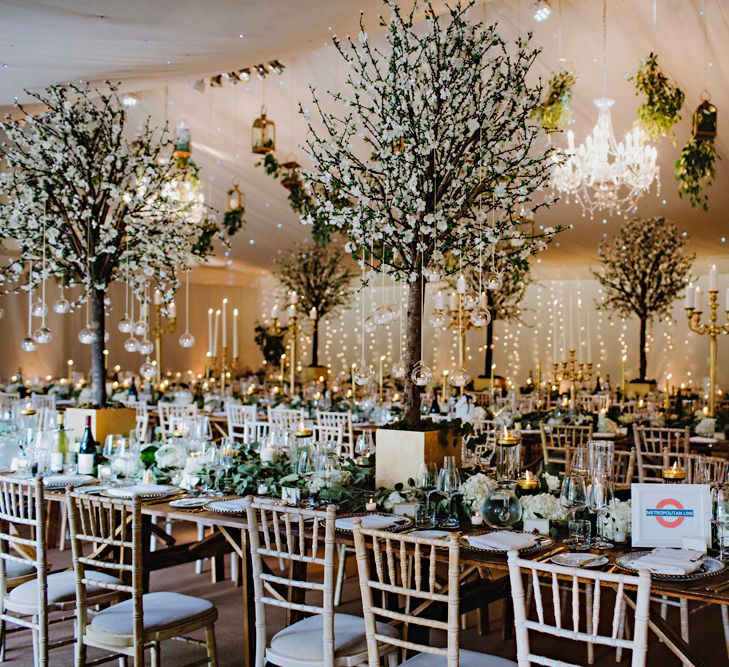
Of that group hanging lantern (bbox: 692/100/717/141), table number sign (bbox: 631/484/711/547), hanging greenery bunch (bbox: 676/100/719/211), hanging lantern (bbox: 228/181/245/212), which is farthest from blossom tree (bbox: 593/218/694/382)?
table number sign (bbox: 631/484/711/547)

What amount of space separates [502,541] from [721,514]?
2.85ft

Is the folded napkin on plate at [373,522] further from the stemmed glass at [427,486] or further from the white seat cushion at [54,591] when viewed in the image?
the white seat cushion at [54,591]

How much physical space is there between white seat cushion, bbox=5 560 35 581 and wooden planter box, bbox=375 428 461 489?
183 centimetres

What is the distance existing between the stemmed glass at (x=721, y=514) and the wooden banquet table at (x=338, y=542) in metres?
0.24

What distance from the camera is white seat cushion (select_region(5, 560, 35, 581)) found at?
178 inches

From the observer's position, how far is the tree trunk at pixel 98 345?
6266 mm

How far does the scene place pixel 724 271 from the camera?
1552cm

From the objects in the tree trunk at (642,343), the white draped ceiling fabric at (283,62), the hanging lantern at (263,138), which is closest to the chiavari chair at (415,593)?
the white draped ceiling fabric at (283,62)

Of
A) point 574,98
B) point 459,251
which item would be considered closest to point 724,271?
point 574,98

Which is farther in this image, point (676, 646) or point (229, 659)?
point (229, 659)

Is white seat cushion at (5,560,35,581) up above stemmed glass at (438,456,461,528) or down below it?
below

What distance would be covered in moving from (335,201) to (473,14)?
5383mm

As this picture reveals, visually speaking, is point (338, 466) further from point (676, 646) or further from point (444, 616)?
point (676, 646)

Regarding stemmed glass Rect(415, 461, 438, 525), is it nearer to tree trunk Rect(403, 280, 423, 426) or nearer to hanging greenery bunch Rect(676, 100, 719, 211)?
tree trunk Rect(403, 280, 423, 426)
